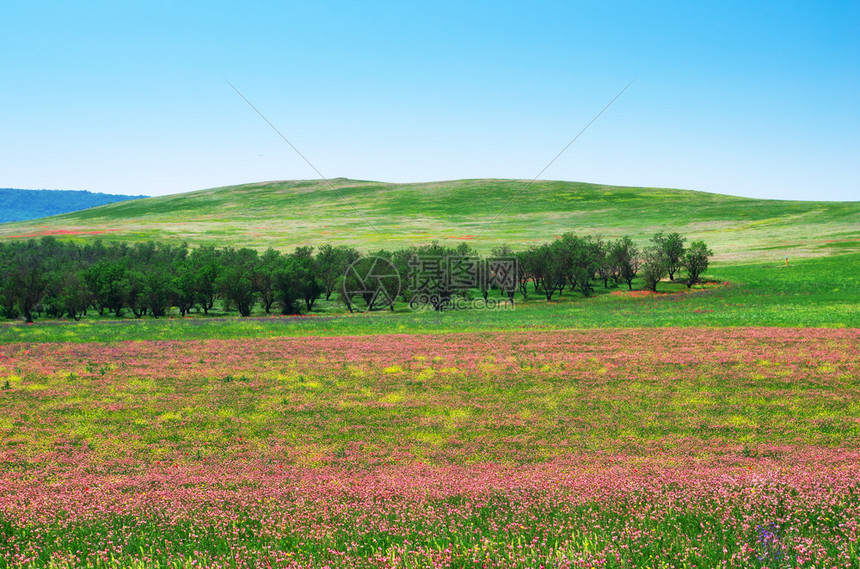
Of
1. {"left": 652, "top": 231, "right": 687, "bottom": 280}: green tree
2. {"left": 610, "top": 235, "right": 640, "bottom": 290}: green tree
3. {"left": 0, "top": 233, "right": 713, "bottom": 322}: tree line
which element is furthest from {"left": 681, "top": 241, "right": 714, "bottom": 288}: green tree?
{"left": 610, "top": 235, "right": 640, "bottom": 290}: green tree

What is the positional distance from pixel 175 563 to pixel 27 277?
7050 cm

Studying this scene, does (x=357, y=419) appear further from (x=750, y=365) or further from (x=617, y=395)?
(x=750, y=365)

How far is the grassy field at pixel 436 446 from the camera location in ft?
24.5

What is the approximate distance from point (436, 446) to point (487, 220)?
139 meters

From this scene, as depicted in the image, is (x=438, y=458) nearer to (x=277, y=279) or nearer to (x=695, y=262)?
(x=277, y=279)

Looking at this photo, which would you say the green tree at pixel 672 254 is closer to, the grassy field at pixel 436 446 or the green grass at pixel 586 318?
the green grass at pixel 586 318

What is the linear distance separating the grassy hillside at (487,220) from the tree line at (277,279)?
25051 mm

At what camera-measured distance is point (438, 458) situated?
1318 centimetres

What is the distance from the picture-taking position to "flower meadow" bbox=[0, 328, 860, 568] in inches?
291

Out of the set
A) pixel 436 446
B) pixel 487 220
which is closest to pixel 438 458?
pixel 436 446

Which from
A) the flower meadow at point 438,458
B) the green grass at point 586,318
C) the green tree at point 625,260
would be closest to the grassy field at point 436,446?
the flower meadow at point 438,458

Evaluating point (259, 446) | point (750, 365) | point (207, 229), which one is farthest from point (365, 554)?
point (207, 229)

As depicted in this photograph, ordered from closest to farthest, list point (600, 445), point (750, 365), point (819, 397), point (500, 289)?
point (600, 445) < point (819, 397) < point (750, 365) < point (500, 289)

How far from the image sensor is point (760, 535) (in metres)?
6.96
